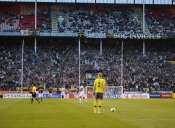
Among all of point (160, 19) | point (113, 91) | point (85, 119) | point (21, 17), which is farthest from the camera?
point (160, 19)

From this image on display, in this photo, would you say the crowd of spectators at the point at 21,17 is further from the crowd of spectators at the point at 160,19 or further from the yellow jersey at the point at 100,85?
the yellow jersey at the point at 100,85

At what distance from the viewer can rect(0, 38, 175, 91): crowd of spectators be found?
6906 cm

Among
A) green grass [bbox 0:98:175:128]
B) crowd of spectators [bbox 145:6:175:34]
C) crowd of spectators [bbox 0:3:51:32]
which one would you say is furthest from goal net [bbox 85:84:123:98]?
green grass [bbox 0:98:175:128]

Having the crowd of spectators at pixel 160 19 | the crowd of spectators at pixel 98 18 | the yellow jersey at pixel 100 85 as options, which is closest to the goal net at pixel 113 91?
the crowd of spectators at pixel 98 18

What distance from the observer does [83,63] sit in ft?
243

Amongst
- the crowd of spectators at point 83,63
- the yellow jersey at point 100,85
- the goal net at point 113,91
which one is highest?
the crowd of spectators at point 83,63

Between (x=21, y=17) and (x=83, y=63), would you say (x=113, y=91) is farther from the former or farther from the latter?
(x=21, y=17)

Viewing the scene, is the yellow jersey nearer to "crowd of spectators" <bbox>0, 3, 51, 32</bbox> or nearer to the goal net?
the goal net

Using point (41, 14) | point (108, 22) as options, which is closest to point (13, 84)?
point (41, 14)

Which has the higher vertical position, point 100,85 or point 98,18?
point 98,18

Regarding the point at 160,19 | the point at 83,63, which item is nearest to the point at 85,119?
the point at 83,63

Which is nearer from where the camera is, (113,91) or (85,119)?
(85,119)

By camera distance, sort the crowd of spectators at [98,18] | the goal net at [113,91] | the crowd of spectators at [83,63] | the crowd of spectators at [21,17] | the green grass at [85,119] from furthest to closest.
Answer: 1. the crowd of spectators at [98,18]
2. the crowd of spectators at [21,17]
3. the crowd of spectators at [83,63]
4. the goal net at [113,91]
5. the green grass at [85,119]

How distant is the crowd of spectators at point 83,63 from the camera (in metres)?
69.1
